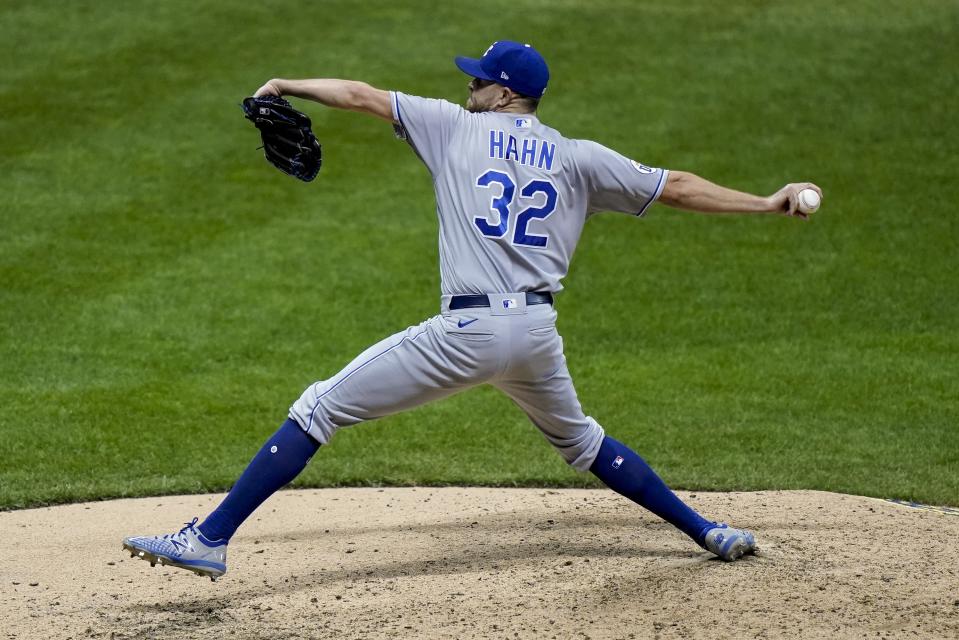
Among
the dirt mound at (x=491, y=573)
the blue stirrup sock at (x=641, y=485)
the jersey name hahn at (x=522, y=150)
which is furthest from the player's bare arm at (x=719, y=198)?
the dirt mound at (x=491, y=573)

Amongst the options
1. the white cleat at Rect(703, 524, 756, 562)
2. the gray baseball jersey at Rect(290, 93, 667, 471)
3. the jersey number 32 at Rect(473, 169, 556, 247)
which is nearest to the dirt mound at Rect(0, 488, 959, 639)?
the white cleat at Rect(703, 524, 756, 562)

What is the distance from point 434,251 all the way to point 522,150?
546cm

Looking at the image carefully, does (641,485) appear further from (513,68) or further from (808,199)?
(513,68)

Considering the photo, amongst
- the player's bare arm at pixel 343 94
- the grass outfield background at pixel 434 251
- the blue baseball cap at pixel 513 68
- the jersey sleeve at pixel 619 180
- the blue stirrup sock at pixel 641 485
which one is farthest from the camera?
the grass outfield background at pixel 434 251

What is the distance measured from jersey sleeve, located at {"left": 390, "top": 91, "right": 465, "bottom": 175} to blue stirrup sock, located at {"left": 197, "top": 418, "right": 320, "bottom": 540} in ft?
3.57

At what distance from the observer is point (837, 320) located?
8.73m

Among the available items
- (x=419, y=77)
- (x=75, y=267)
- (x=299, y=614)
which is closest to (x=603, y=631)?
(x=299, y=614)

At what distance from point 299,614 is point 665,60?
1024 cm

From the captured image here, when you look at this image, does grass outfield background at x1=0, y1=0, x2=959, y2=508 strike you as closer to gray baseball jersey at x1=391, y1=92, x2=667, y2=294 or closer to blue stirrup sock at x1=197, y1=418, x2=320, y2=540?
blue stirrup sock at x1=197, y1=418, x2=320, y2=540

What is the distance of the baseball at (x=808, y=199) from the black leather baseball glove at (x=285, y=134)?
1715mm

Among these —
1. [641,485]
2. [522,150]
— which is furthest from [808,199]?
[641,485]

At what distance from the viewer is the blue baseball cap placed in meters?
4.29

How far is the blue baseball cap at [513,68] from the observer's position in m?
4.29

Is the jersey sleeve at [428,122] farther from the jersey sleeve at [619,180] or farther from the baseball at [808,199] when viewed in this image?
the baseball at [808,199]
